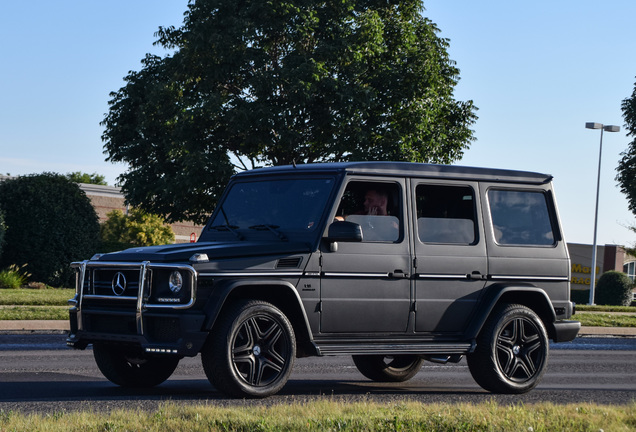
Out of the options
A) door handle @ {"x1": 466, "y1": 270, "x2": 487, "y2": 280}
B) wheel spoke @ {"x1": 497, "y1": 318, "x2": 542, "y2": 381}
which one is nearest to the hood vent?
door handle @ {"x1": 466, "y1": 270, "x2": 487, "y2": 280}

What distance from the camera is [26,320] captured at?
18.6 meters

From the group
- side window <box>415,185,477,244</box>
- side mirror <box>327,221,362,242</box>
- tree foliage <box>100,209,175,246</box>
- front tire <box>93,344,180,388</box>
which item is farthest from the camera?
tree foliage <box>100,209,175,246</box>

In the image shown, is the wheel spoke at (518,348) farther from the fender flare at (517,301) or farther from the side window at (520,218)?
the side window at (520,218)

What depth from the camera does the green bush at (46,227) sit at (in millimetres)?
32625

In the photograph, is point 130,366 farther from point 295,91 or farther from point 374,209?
point 295,91

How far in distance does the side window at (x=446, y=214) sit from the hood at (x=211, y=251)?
141 cm

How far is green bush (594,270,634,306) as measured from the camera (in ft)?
166

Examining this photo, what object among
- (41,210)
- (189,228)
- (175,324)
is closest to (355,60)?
(41,210)

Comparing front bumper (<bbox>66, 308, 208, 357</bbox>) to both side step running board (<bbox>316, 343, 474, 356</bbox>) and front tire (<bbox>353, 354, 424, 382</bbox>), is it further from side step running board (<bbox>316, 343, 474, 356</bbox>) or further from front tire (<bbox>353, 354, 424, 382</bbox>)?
front tire (<bbox>353, 354, 424, 382</bbox>)

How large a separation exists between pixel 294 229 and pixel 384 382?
277 centimetres

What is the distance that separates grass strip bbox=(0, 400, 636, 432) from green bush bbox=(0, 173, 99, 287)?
84.7 feet

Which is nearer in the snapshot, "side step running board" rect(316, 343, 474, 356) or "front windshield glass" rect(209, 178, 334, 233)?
"side step running board" rect(316, 343, 474, 356)

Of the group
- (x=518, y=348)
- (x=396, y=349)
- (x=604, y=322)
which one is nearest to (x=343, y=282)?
(x=396, y=349)

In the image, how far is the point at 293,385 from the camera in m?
10.5
